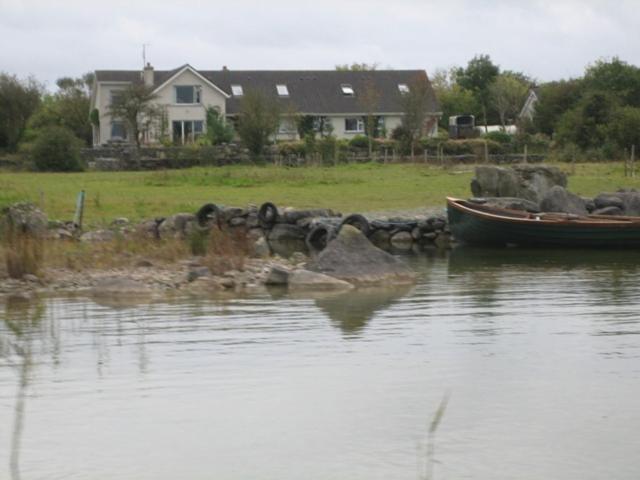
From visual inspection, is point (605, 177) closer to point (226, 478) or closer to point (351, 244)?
point (351, 244)

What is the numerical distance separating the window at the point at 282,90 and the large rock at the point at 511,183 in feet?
134

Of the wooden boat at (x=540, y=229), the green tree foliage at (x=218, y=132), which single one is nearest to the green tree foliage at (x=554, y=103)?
the green tree foliage at (x=218, y=132)

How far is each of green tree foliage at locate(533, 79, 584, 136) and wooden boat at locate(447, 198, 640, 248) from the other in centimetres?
4169

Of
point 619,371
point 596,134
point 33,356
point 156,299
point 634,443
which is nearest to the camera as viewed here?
point 634,443

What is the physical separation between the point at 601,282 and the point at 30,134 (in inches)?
1893

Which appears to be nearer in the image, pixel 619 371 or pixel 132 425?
pixel 132 425

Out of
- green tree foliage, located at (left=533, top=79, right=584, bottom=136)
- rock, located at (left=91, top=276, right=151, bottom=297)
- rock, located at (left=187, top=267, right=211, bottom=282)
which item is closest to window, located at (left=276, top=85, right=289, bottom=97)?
green tree foliage, located at (left=533, top=79, right=584, bottom=136)

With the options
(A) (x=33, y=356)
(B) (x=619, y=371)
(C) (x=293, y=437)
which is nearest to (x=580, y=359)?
(B) (x=619, y=371)

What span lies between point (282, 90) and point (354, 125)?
474 cm

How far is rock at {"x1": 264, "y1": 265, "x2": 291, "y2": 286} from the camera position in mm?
17625

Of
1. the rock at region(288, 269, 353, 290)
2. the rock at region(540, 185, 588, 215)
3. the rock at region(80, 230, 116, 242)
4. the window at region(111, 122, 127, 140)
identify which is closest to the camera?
the rock at region(288, 269, 353, 290)

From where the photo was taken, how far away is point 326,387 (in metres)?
10.9

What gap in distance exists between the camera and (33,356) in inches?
483

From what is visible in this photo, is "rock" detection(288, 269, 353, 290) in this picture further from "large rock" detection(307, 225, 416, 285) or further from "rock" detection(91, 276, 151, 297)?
"rock" detection(91, 276, 151, 297)
